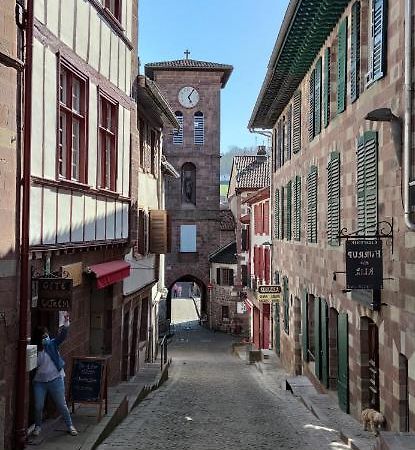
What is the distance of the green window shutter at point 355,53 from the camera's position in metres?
10.9

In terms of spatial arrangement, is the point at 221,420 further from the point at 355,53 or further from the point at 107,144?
the point at 355,53

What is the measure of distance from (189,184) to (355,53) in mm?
31508

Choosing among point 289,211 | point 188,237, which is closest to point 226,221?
point 188,237

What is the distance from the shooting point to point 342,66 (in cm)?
1199

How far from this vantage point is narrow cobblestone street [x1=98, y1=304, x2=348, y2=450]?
9.29m

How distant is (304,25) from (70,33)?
552cm

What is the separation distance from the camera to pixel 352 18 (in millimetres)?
11242

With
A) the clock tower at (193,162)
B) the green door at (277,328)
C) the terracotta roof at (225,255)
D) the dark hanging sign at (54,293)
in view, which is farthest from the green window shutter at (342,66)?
the clock tower at (193,162)

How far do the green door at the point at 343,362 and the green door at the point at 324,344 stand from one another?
125 cm

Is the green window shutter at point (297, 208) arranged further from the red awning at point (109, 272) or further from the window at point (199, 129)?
the window at point (199, 129)

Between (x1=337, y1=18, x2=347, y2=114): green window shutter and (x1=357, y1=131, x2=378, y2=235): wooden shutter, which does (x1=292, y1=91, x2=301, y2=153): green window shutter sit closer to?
(x1=337, y1=18, x2=347, y2=114): green window shutter

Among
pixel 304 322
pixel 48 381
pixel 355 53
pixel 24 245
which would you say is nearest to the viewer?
pixel 24 245

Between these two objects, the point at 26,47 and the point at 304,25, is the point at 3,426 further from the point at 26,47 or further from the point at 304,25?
the point at 304,25

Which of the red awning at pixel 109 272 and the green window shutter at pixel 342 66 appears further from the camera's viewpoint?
the green window shutter at pixel 342 66
